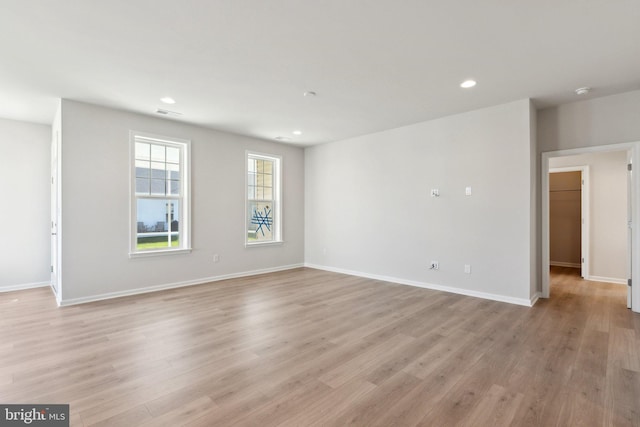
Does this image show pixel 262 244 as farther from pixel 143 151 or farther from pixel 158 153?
pixel 143 151

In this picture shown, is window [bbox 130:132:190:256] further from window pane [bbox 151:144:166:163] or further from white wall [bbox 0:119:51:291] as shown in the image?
white wall [bbox 0:119:51:291]

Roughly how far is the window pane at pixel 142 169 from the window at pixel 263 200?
6.06 ft

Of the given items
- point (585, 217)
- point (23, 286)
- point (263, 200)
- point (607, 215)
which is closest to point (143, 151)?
point (263, 200)

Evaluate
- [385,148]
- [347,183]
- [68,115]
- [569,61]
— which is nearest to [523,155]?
[569,61]

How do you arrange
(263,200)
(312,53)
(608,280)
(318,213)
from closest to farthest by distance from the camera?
1. (312,53)
2. (608,280)
3. (263,200)
4. (318,213)

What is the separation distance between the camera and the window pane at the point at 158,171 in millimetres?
4914

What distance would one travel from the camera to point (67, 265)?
4.03 m

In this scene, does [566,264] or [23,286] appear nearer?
[23,286]

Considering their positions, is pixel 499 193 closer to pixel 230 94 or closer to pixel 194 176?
pixel 230 94

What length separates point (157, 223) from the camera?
4.99 meters

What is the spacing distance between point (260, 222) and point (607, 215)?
638cm

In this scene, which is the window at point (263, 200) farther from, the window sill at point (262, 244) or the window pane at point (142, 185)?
the window pane at point (142, 185)

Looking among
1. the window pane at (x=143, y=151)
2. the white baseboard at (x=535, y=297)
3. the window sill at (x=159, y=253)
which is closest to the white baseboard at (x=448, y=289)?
the white baseboard at (x=535, y=297)

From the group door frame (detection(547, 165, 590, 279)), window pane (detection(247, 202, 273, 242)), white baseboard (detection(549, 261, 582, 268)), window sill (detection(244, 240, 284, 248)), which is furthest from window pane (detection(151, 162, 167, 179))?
white baseboard (detection(549, 261, 582, 268))
